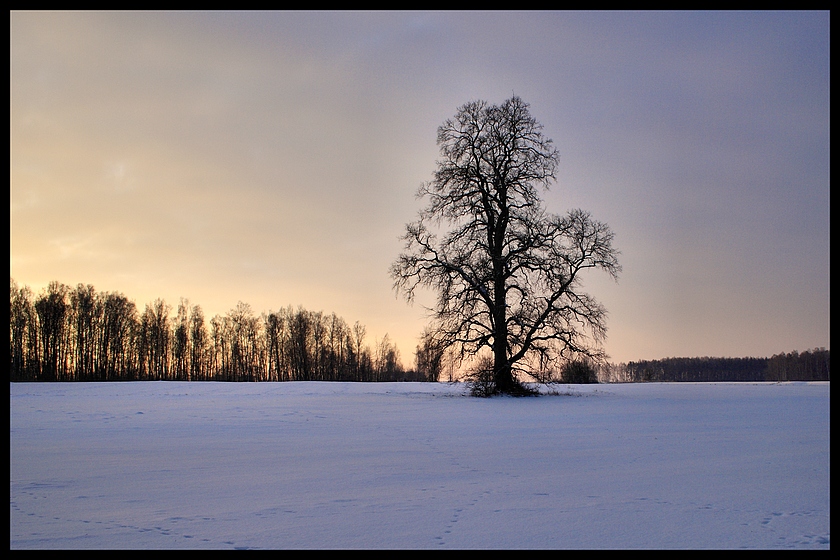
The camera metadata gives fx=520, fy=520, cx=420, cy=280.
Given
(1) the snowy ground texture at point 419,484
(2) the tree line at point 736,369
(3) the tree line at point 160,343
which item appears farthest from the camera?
(2) the tree line at point 736,369

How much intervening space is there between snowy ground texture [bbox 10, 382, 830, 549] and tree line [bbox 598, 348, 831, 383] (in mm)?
110529

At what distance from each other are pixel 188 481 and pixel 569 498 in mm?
4728

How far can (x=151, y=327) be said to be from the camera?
7281 cm

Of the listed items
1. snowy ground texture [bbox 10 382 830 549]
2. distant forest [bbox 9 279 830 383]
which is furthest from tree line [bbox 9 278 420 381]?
snowy ground texture [bbox 10 382 830 549]

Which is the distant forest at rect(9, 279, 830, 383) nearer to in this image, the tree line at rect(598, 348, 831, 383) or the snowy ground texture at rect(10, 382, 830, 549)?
the snowy ground texture at rect(10, 382, 830, 549)

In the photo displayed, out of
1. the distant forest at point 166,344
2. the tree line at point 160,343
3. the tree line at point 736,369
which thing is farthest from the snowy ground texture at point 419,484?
the tree line at point 736,369

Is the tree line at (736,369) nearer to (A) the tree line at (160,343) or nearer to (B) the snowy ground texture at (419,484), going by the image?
(A) the tree line at (160,343)

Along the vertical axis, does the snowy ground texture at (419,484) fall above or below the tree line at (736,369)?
above

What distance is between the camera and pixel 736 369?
152250 mm

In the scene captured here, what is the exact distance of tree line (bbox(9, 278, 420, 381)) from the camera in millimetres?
61344

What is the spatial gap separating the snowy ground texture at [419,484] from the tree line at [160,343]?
58.3 meters

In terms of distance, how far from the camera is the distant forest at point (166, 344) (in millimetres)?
61344

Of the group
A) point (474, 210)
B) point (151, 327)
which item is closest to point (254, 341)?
point (151, 327)

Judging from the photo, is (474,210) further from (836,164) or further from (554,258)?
(836,164)
